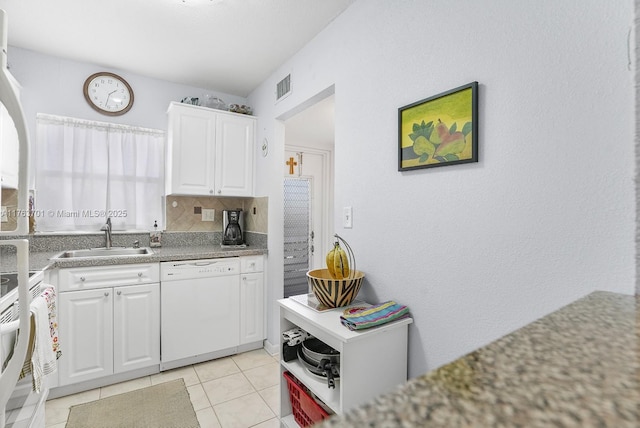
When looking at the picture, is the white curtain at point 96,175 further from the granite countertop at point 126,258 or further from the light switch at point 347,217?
the light switch at point 347,217

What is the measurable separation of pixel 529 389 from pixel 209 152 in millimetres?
2953

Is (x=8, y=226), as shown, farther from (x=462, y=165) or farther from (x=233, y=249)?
(x=462, y=165)

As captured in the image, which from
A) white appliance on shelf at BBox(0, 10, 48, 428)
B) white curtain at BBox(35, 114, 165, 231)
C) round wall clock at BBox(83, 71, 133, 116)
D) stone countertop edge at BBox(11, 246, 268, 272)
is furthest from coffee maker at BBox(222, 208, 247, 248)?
white appliance on shelf at BBox(0, 10, 48, 428)

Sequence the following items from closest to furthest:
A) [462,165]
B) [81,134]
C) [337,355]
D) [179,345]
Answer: [462,165], [337,355], [179,345], [81,134]

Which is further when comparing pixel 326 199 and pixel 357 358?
pixel 326 199

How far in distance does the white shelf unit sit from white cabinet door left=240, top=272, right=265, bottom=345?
49.9 inches

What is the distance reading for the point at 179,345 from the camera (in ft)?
8.18

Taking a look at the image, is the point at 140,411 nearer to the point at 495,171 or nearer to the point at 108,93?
the point at 495,171

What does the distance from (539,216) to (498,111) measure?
409 millimetres

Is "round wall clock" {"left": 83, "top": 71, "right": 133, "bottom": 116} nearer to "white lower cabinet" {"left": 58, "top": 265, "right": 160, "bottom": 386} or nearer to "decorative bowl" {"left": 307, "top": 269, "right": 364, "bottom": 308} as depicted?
"white lower cabinet" {"left": 58, "top": 265, "right": 160, "bottom": 386}

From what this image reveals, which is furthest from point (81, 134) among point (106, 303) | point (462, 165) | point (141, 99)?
point (462, 165)

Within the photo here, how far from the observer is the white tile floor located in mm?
1935

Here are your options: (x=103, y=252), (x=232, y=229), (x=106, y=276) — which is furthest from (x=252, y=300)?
(x=103, y=252)

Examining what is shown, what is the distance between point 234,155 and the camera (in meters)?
3.04
